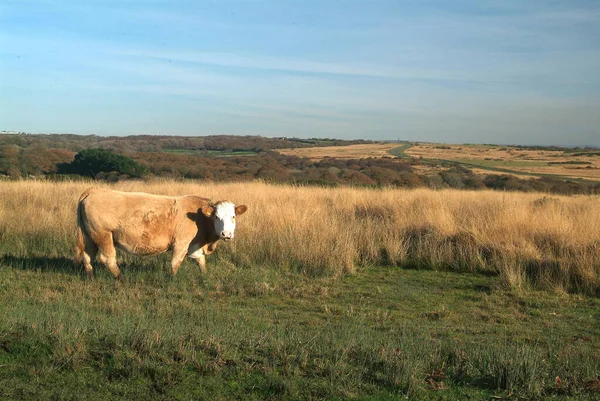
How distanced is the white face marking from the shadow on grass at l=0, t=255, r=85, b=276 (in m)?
2.60

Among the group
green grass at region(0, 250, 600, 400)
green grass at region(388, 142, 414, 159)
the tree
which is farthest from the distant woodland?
green grass at region(388, 142, 414, 159)

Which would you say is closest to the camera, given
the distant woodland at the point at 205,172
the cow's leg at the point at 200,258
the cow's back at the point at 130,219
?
the cow's back at the point at 130,219

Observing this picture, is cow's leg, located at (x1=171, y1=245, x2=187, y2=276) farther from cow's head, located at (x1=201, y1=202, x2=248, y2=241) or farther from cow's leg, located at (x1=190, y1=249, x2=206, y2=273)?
cow's head, located at (x1=201, y1=202, x2=248, y2=241)

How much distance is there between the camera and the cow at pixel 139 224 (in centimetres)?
952

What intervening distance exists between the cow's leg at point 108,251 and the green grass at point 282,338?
7.7 inches

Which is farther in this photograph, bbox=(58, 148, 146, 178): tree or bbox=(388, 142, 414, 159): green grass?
bbox=(388, 142, 414, 159): green grass

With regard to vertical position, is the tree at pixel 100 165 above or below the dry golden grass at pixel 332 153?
below

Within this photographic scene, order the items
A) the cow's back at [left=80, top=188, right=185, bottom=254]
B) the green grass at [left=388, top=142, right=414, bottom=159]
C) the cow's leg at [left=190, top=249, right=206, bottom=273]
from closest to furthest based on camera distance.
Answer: the cow's back at [left=80, top=188, right=185, bottom=254], the cow's leg at [left=190, top=249, right=206, bottom=273], the green grass at [left=388, top=142, right=414, bottom=159]

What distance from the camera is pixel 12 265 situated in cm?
1064

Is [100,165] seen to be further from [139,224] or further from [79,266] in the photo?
[139,224]

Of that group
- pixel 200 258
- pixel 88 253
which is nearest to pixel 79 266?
pixel 88 253

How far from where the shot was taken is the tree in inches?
1171

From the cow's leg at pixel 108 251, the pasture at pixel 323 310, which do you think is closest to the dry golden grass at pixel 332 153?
the pasture at pixel 323 310

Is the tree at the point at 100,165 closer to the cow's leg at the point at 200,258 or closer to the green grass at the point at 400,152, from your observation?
the cow's leg at the point at 200,258
